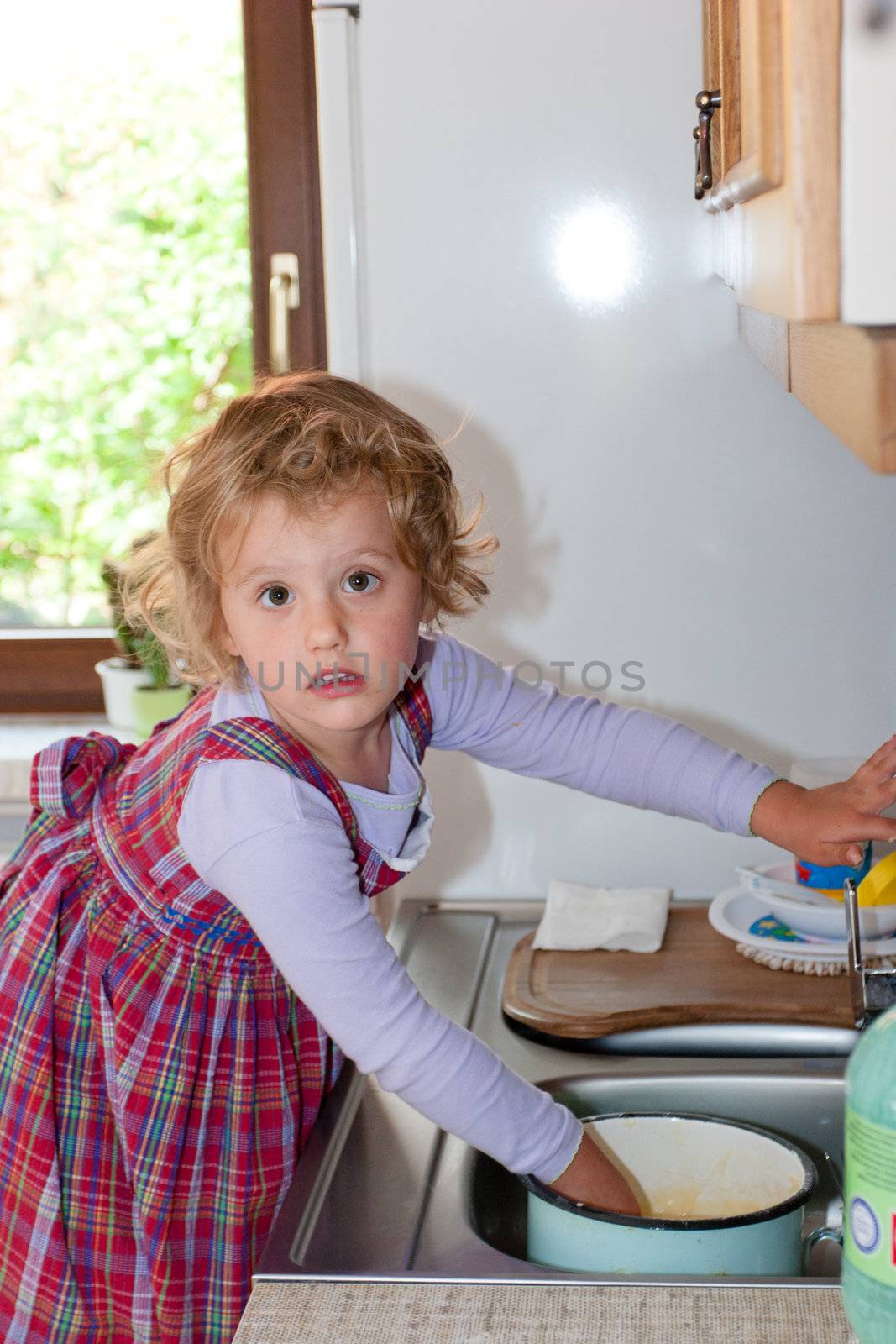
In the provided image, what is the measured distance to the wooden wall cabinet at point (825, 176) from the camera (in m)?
0.41

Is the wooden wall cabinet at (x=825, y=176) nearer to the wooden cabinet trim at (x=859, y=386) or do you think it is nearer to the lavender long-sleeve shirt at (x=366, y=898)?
the wooden cabinet trim at (x=859, y=386)

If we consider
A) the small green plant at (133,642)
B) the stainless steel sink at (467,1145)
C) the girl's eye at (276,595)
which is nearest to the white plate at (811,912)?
the stainless steel sink at (467,1145)

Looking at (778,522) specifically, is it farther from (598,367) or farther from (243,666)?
(243,666)

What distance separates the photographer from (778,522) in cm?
132

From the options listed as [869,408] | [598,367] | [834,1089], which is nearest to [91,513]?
[598,367]

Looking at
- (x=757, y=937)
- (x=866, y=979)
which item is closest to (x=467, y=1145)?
(x=866, y=979)

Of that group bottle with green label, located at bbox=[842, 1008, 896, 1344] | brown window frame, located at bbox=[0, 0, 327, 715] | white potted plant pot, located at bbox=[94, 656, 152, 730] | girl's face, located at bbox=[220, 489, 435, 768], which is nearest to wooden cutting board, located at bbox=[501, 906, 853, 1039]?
girl's face, located at bbox=[220, 489, 435, 768]

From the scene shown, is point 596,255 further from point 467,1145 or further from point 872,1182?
point 872,1182

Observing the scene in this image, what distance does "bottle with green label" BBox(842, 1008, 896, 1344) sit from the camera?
52 cm

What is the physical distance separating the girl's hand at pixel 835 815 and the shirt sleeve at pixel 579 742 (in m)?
0.04

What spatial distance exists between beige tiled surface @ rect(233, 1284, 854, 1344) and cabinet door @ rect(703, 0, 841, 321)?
0.45 metres

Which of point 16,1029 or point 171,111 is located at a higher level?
point 171,111

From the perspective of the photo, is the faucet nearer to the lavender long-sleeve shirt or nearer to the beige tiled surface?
the lavender long-sleeve shirt

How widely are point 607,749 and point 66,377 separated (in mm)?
1180
